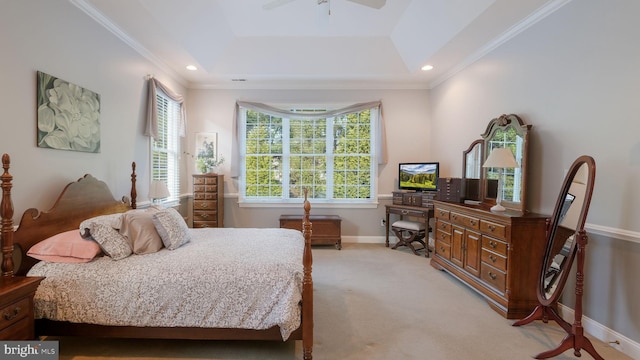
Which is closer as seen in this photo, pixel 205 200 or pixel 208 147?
pixel 205 200

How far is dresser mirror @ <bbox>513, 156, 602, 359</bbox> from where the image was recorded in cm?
209

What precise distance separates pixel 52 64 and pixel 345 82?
12.9 ft

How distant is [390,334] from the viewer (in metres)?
2.41

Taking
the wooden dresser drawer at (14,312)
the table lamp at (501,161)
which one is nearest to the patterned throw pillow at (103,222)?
the wooden dresser drawer at (14,312)

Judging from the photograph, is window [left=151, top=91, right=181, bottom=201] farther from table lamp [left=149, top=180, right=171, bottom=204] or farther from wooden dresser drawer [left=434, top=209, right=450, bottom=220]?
wooden dresser drawer [left=434, top=209, right=450, bottom=220]

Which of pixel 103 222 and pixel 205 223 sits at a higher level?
pixel 103 222

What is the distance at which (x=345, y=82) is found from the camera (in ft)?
17.1

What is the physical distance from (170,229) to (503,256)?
3.08m

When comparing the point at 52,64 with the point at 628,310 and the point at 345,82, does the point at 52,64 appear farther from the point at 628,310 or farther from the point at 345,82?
the point at 628,310

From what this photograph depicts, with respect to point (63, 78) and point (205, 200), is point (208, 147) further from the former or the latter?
point (63, 78)

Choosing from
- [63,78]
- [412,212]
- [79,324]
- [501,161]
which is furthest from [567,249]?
[63,78]

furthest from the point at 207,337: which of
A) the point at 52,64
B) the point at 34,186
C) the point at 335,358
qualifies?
the point at 52,64

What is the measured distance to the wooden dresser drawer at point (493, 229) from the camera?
2775mm

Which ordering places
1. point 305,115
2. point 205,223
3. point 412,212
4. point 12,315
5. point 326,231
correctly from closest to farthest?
1. point 12,315
2. point 412,212
3. point 205,223
4. point 326,231
5. point 305,115
